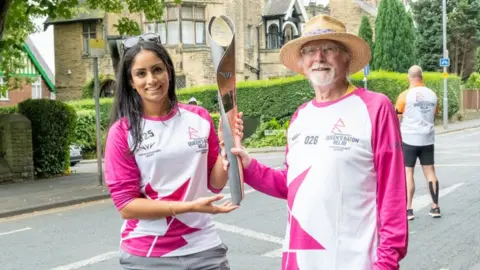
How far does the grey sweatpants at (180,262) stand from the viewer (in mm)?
3033

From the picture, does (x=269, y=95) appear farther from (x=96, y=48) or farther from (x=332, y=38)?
(x=332, y=38)

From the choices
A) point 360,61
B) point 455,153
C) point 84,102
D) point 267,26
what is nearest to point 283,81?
point 84,102

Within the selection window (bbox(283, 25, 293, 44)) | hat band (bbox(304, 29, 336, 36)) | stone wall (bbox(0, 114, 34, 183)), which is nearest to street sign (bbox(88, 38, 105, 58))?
stone wall (bbox(0, 114, 34, 183))

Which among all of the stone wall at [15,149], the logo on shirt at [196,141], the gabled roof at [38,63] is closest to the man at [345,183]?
the logo on shirt at [196,141]

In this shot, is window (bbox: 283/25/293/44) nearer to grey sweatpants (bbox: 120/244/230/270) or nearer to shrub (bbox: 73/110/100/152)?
shrub (bbox: 73/110/100/152)

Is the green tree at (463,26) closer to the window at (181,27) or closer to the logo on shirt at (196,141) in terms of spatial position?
the window at (181,27)

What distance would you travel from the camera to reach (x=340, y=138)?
288 centimetres

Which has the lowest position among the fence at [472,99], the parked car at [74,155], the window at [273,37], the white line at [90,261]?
the parked car at [74,155]

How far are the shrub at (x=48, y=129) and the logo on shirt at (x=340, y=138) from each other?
15576 mm

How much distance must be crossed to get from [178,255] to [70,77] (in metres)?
38.6

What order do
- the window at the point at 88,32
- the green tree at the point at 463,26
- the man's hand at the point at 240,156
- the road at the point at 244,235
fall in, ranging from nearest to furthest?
the man's hand at the point at 240,156, the road at the point at 244,235, the window at the point at 88,32, the green tree at the point at 463,26

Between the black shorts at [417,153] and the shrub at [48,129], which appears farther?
the shrub at [48,129]

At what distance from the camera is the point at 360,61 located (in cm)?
327

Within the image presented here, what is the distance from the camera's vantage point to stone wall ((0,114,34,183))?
653 inches
